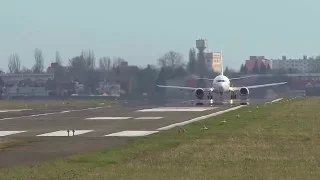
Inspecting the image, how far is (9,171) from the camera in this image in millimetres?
17703

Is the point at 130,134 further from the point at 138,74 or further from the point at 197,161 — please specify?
the point at 138,74

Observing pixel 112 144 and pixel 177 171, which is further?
pixel 112 144

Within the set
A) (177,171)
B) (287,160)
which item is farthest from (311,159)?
(177,171)

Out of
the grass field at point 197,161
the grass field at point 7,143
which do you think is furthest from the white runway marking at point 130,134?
the grass field at point 7,143

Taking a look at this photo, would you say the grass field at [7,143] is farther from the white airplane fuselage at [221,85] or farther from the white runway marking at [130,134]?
the white airplane fuselage at [221,85]

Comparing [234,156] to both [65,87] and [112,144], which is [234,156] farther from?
[65,87]

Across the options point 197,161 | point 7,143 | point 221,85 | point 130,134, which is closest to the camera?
point 197,161

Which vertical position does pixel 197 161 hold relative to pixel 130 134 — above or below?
above

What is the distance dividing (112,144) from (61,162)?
664 centimetres

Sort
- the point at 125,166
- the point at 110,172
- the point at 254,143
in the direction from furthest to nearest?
the point at 254,143 < the point at 125,166 < the point at 110,172

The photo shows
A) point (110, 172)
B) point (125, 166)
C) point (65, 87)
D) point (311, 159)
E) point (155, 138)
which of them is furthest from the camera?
point (65, 87)

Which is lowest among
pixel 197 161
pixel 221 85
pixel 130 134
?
pixel 130 134

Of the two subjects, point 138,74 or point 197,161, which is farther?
point 138,74

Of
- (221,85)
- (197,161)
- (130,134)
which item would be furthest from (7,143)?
(221,85)
